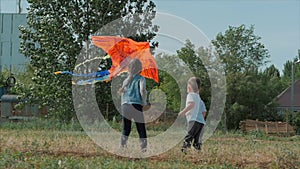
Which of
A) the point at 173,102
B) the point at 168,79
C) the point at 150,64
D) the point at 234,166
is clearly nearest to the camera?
the point at 234,166

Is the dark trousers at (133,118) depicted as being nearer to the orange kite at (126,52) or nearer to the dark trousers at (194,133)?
the dark trousers at (194,133)

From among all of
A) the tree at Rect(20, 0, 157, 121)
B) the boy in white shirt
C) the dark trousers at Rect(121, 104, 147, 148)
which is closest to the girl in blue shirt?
the dark trousers at Rect(121, 104, 147, 148)

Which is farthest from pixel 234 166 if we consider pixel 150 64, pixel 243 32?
pixel 243 32

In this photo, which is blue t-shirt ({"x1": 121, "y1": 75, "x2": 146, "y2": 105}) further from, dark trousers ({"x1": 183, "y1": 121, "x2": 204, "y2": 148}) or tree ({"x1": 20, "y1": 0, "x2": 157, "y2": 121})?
tree ({"x1": 20, "y1": 0, "x2": 157, "y2": 121})

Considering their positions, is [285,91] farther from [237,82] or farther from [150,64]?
[150,64]

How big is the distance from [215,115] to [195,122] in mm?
10554

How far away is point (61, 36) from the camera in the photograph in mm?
21578

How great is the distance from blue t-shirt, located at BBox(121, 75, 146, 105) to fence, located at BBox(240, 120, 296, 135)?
68.9ft

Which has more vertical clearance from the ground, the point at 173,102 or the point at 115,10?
the point at 115,10

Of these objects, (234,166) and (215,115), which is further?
(215,115)

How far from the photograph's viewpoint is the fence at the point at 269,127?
29562 millimetres

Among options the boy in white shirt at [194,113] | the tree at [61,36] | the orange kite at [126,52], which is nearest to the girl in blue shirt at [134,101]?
the boy in white shirt at [194,113]

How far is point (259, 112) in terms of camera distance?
1355 inches

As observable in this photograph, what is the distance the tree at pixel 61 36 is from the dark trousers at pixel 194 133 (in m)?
12.6
